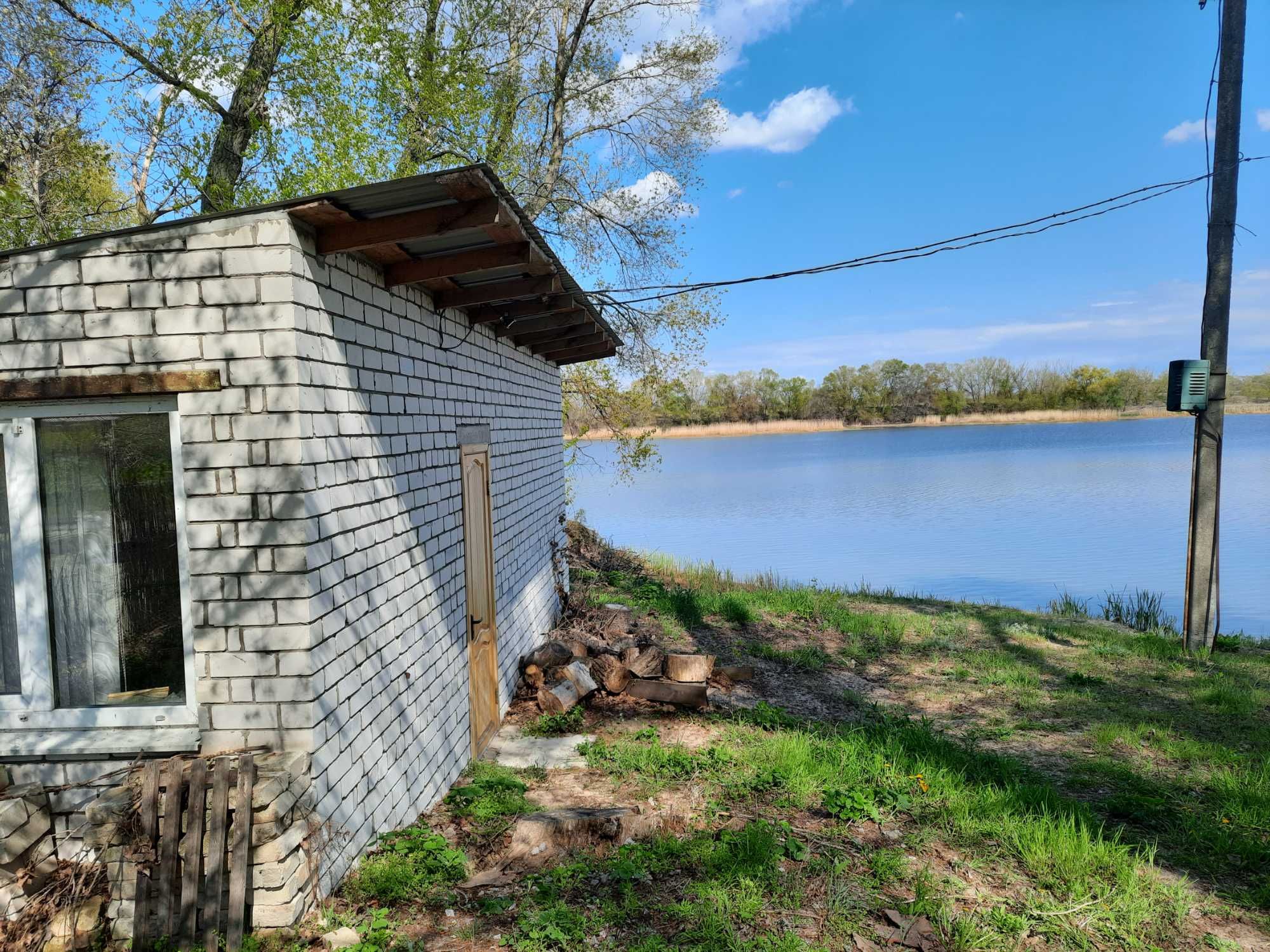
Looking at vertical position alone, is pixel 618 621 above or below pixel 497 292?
below

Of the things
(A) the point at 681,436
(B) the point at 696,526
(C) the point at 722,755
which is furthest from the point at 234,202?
(A) the point at 681,436

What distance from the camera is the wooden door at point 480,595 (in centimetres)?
574

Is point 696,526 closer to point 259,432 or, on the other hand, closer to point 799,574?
point 799,574

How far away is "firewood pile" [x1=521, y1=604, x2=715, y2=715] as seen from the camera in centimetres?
665

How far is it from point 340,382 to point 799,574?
1495cm

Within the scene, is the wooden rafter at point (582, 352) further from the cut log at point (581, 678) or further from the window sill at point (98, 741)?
the window sill at point (98, 741)

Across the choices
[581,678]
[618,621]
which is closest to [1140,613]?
[618,621]

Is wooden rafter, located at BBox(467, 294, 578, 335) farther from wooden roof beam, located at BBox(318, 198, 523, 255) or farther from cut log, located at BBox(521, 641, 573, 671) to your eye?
cut log, located at BBox(521, 641, 573, 671)

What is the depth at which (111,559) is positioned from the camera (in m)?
3.40

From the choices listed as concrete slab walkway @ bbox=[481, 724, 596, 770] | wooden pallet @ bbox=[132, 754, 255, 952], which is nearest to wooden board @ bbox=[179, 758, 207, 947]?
wooden pallet @ bbox=[132, 754, 255, 952]

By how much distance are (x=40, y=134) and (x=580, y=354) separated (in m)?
10.9

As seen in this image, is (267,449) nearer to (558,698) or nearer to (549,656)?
(558,698)

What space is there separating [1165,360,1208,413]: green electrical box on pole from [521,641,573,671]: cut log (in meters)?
7.62

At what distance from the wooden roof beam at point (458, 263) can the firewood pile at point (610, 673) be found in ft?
12.8
